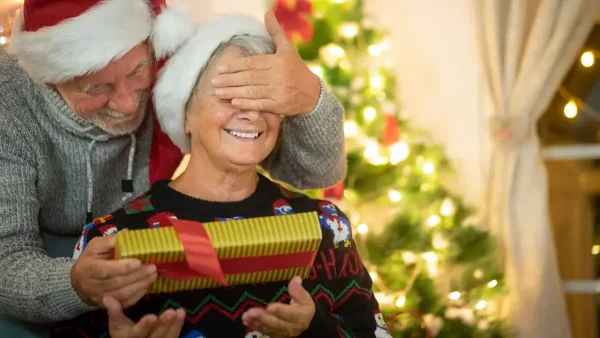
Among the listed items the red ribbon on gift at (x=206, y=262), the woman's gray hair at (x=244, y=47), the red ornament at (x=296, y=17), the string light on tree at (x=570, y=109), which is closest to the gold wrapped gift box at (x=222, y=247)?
the red ribbon on gift at (x=206, y=262)

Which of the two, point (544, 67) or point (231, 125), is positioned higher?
point (231, 125)

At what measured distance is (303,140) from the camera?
5.51 feet

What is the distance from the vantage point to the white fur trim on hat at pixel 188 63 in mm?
1485

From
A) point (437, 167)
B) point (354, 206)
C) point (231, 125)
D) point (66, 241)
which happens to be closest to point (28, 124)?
point (66, 241)

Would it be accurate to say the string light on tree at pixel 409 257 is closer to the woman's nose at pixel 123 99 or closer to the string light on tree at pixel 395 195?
the string light on tree at pixel 395 195

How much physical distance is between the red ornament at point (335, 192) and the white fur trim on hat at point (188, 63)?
1.04m

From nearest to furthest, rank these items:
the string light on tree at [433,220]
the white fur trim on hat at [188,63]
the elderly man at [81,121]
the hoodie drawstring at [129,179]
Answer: the elderly man at [81,121]
the white fur trim on hat at [188,63]
the hoodie drawstring at [129,179]
the string light on tree at [433,220]

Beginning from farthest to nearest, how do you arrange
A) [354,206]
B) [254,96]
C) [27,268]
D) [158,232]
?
[354,206] < [254,96] < [27,268] < [158,232]

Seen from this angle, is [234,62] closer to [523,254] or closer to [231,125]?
[231,125]

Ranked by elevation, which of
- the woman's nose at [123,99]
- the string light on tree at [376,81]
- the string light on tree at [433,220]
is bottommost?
the string light on tree at [433,220]

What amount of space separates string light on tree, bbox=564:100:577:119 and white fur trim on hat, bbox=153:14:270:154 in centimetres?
176

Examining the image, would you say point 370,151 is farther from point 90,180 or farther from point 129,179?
point 90,180

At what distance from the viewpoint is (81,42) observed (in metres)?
1.48

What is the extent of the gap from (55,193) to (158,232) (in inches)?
23.8
